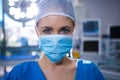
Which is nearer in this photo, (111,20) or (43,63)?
(43,63)

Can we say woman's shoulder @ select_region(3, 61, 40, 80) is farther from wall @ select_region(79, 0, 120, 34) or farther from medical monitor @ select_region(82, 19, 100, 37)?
wall @ select_region(79, 0, 120, 34)

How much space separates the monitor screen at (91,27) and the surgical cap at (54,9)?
2.04 meters

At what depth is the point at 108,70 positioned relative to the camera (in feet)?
8.63

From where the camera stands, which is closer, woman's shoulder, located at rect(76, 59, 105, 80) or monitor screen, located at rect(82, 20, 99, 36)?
woman's shoulder, located at rect(76, 59, 105, 80)

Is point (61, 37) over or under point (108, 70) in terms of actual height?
over

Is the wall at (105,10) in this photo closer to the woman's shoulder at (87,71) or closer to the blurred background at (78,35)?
the blurred background at (78,35)

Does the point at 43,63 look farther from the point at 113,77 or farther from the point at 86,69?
the point at 113,77

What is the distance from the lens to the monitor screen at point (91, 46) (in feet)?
10.1

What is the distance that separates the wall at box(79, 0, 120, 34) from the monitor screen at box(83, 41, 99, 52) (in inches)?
48.5

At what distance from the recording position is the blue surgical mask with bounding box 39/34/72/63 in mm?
976

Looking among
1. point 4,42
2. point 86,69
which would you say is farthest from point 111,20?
point 86,69

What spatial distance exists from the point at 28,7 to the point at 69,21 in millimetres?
549

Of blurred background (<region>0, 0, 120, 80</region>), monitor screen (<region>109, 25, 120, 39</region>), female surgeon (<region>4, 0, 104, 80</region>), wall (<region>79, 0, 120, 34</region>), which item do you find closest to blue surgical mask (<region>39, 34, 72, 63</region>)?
female surgeon (<region>4, 0, 104, 80</region>)

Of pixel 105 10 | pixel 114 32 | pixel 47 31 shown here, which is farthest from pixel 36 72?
pixel 105 10
